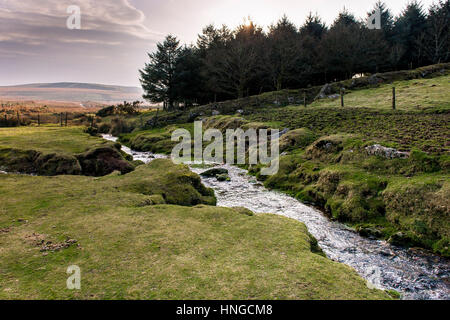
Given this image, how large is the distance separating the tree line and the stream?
53923mm

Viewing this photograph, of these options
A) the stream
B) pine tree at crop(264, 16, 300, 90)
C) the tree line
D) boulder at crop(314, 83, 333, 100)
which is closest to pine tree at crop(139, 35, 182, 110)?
the tree line

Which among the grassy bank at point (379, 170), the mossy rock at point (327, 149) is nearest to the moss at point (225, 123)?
the grassy bank at point (379, 170)

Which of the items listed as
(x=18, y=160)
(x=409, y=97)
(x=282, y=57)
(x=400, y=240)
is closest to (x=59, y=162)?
(x=18, y=160)

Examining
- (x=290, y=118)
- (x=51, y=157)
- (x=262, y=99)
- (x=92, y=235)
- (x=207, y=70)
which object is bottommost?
(x=92, y=235)

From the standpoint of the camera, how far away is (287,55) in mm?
64750

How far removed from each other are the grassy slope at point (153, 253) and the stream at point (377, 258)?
2140 millimetres

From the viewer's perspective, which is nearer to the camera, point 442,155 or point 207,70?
point 442,155

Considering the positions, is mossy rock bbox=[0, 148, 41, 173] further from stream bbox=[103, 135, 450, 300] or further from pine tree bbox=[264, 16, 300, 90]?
pine tree bbox=[264, 16, 300, 90]

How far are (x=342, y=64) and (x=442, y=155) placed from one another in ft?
205

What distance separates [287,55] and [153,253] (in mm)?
66142

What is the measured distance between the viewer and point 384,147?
18.2 m

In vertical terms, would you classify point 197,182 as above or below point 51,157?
below
